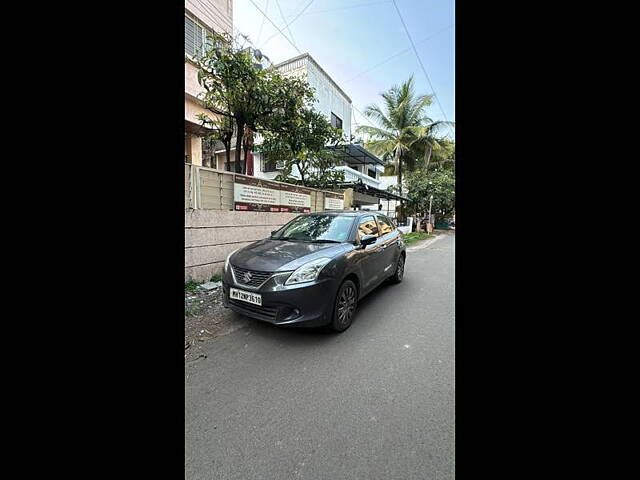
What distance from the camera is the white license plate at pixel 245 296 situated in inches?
121

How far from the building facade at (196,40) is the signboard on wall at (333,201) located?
3805mm

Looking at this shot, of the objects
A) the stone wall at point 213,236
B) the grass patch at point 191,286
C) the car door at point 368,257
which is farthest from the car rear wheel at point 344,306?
the stone wall at point 213,236

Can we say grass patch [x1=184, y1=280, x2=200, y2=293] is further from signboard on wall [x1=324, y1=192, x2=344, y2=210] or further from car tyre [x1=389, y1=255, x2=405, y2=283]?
signboard on wall [x1=324, y1=192, x2=344, y2=210]

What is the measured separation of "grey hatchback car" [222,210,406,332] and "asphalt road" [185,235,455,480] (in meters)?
0.31

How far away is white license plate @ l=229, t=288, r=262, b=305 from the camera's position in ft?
10.0

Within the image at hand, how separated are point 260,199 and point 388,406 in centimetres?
503

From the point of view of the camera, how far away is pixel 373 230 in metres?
4.59

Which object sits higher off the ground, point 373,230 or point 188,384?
point 373,230

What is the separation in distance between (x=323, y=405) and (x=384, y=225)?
370cm

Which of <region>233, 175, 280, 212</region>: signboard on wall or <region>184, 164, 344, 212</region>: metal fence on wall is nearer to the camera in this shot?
<region>184, 164, 344, 212</region>: metal fence on wall

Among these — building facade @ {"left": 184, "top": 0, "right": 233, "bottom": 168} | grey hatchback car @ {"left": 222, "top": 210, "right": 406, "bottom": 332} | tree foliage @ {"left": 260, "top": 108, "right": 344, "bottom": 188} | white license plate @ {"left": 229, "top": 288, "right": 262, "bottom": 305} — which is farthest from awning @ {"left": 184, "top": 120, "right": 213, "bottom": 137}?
white license plate @ {"left": 229, "top": 288, "right": 262, "bottom": 305}
